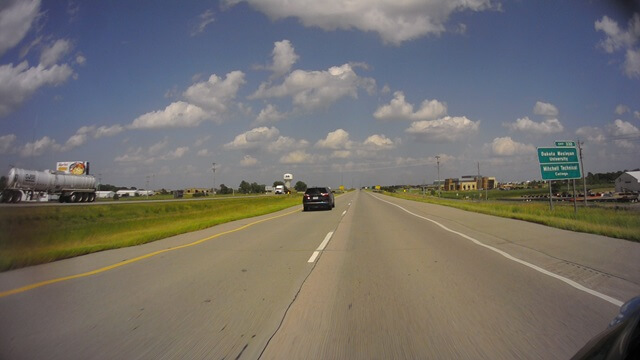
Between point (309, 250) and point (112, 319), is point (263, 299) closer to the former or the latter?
point (112, 319)

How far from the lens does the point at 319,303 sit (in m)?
6.68

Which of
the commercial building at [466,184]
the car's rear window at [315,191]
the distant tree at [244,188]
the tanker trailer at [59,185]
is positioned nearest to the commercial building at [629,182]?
the car's rear window at [315,191]

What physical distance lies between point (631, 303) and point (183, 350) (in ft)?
13.1

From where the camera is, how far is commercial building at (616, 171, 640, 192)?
7325cm

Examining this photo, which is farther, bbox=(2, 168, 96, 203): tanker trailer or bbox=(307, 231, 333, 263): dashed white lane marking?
bbox=(2, 168, 96, 203): tanker trailer

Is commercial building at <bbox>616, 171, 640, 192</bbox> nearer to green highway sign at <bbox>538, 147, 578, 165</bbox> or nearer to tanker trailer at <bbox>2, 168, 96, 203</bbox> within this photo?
green highway sign at <bbox>538, 147, 578, 165</bbox>

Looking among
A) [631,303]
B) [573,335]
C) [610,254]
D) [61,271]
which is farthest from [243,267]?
[610,254]

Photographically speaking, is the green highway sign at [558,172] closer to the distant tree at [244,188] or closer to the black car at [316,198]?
the black car at [316,198]

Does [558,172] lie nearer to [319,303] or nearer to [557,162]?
[557,162]

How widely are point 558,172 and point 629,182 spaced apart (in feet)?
206

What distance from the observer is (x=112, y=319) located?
5.84m

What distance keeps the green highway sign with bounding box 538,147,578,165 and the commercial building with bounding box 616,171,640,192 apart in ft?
187

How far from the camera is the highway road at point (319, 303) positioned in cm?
479

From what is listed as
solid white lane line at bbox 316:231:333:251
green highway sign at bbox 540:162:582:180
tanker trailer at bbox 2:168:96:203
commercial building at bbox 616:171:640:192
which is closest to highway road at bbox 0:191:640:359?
solid white lane line at bbox 316:231:333:251
